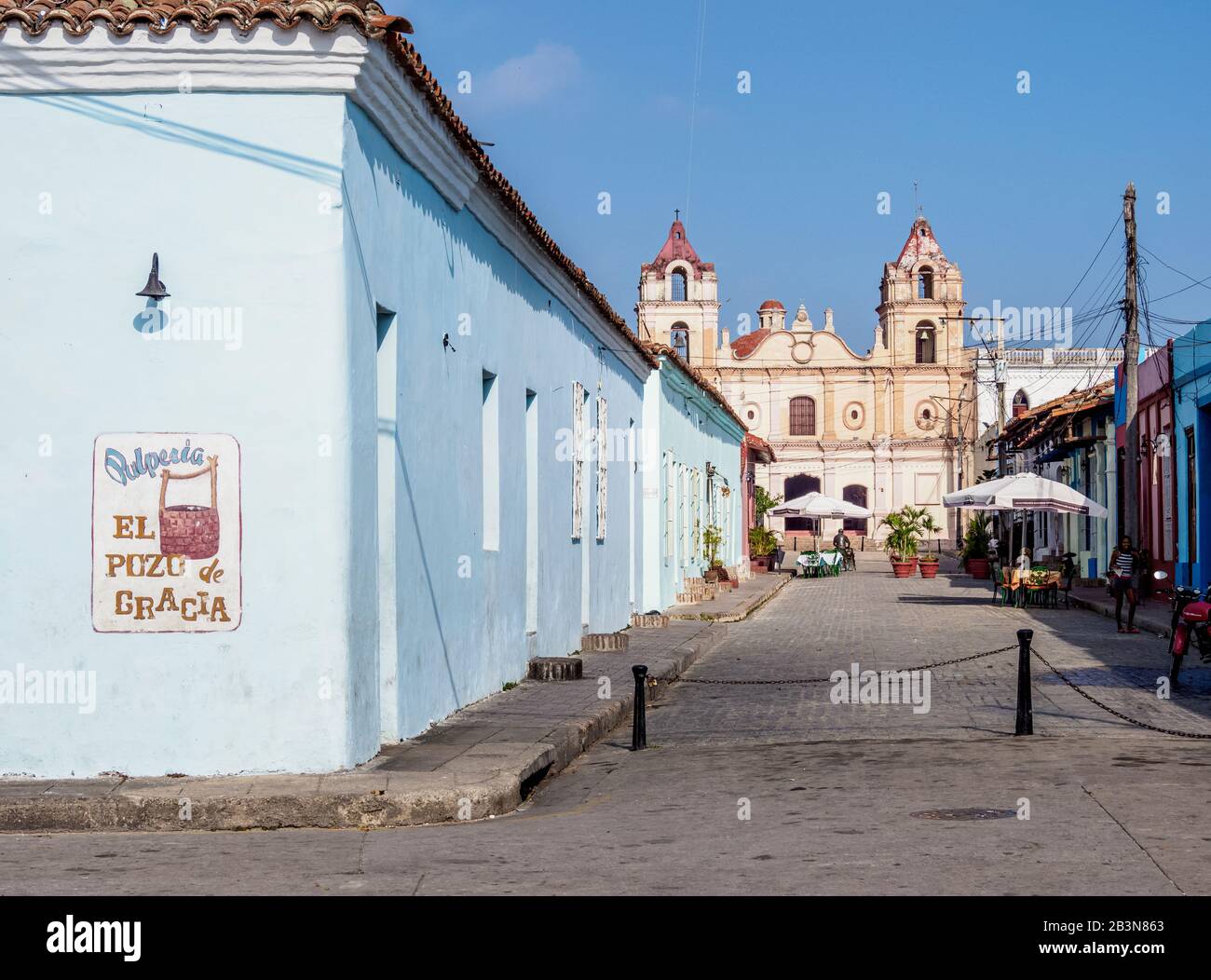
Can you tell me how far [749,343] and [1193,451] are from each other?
5378 cm

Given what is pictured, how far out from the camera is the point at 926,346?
7681 centimetres

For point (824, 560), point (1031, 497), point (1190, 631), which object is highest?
point (1031, 497)

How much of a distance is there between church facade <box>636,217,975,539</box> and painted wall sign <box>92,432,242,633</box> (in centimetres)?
6522

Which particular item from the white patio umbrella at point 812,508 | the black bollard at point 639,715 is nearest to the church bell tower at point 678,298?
the white patio umbrella at point 812,508

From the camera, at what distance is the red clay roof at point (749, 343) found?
3059 inches

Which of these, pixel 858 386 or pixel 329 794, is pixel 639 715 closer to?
pixel 329 794

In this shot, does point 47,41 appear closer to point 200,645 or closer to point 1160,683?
point 200,645

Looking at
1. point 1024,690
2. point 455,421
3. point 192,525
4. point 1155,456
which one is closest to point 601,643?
point 455,421

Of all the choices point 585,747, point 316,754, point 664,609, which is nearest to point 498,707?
point 585,747

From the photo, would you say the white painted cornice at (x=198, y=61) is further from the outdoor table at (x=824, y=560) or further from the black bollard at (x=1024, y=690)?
the outdoor table at (x=824, y=560)

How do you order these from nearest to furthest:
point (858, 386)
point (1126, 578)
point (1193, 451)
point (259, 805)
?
point (259, 805) → point (1126, 578) → point (1193, 451) → point (858, 386)

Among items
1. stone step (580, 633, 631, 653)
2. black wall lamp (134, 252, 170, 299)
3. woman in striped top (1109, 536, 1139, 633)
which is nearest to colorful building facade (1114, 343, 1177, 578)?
woman in striped top (1109, 536, 1139, 633)

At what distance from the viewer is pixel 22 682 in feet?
27.6

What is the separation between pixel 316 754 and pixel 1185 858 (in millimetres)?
4556
